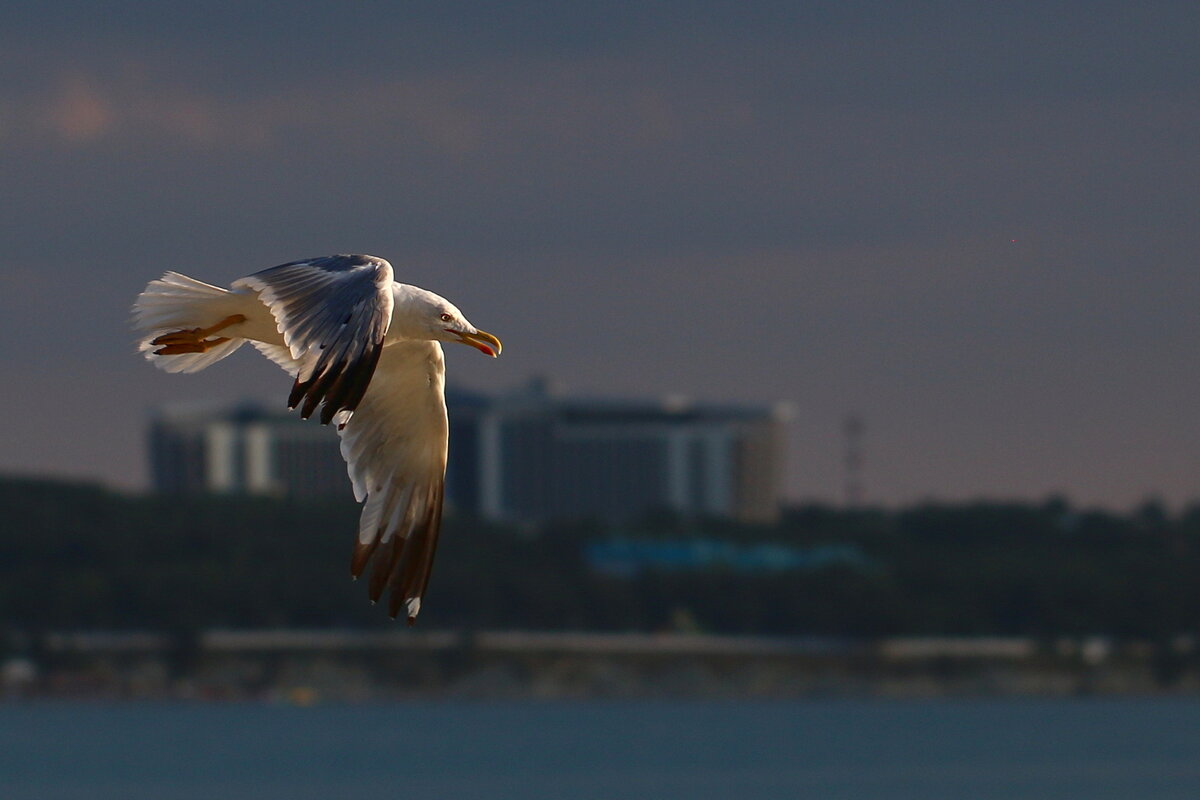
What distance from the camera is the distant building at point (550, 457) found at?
499 feet

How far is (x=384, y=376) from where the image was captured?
45.4 feet

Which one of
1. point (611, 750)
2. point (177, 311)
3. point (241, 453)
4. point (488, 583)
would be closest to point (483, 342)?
point (177, 311)

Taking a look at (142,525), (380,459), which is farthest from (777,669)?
(380,459)

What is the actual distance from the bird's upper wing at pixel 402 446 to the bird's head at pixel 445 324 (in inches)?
23.5

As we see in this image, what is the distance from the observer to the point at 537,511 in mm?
159750

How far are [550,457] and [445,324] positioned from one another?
144m

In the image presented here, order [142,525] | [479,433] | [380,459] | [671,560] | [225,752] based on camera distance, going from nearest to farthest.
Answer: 1. [380,459]
2. [225,752]
3. [142,525]
4. [671,560]
5. [479,433]

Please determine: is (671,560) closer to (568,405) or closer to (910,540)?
(910,540)

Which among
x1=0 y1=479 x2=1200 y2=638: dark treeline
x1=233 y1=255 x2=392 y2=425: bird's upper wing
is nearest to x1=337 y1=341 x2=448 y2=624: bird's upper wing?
x1=233 y1=255 x2=392 y2=425: bird's upper wing

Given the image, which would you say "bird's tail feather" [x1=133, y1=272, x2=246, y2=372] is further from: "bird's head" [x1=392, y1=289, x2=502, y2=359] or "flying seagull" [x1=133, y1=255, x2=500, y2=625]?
"bird's head" [x1=392, y1=289, x2=502, y2=359]

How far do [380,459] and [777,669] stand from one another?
114514 millimetres

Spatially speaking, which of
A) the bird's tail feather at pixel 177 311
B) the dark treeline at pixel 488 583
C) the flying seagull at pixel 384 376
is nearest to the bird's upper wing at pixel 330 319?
the flying seagull at pixel 384 376

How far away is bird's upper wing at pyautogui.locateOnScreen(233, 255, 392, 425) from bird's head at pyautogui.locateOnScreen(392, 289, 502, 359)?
3.19ft

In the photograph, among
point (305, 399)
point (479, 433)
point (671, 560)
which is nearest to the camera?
point (305, 399)
